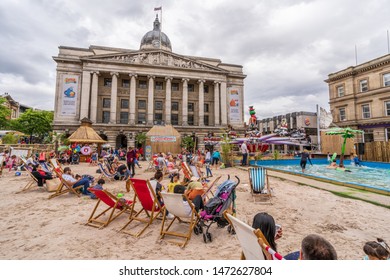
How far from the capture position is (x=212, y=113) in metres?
37.8

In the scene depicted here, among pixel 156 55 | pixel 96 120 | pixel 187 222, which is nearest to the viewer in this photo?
pixel 187 222

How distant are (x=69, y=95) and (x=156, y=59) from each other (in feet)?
50.5

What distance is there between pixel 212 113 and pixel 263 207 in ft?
110

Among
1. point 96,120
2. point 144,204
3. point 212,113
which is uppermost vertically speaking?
point 212,113

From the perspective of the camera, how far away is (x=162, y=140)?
19766mm

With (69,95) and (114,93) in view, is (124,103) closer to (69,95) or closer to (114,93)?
(114,93)

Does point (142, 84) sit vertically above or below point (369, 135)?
above


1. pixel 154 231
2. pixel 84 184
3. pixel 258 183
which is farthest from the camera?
pixel 84 184

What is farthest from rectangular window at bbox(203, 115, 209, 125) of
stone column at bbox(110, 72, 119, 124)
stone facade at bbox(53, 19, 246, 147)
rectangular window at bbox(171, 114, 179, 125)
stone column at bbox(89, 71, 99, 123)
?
stone column at bbox(89, 71, 99, 123)

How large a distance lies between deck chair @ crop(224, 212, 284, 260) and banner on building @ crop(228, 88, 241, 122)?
3535 centimetres

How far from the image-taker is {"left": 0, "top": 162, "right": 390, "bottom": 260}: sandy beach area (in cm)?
295

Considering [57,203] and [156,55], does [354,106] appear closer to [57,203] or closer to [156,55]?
[156,55]

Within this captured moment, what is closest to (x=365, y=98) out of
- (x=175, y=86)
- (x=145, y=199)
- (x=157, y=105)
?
(x=175, y=86)
